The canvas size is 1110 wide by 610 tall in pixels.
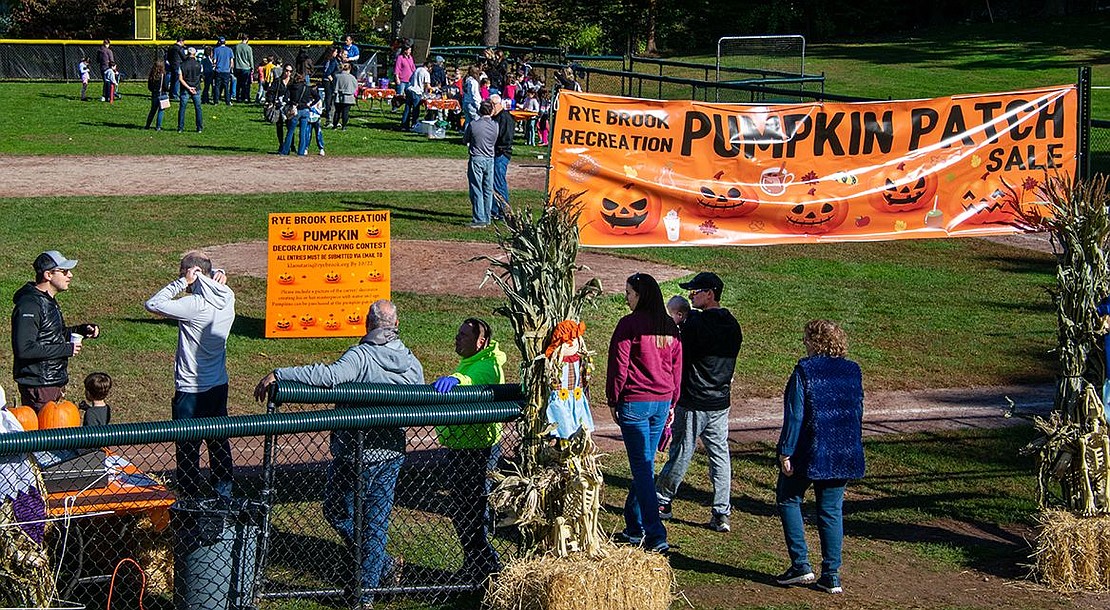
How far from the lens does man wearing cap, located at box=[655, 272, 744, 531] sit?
911cm

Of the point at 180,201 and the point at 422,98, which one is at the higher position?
the point at 422,98

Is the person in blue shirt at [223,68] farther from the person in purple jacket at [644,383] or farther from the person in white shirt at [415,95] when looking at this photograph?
the person in purple jacket at [644,383]

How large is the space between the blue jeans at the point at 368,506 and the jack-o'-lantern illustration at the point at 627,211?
121 inches

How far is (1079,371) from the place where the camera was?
860 cm

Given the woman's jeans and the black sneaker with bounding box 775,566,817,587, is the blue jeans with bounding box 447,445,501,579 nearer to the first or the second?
the black sneaker with bounding box 775,566,817,587

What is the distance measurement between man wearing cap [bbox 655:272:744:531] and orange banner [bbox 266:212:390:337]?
17.8 feet

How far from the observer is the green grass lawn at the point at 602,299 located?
13539 millimetres

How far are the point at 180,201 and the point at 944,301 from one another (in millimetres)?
11966

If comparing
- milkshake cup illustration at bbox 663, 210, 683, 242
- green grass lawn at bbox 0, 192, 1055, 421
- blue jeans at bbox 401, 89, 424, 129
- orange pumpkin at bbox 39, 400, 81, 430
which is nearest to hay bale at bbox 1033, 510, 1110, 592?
milkshake cup illustration at bbox 663, 210, 683, 242

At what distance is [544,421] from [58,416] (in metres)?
3.90

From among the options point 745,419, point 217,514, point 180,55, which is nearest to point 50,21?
point 180,55

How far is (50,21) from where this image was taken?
155 ft

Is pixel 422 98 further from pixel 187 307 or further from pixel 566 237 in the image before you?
pixel 566 237

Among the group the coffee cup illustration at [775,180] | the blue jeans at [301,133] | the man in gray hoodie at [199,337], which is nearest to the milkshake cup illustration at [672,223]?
the coffee cup illustration at [775,180]
